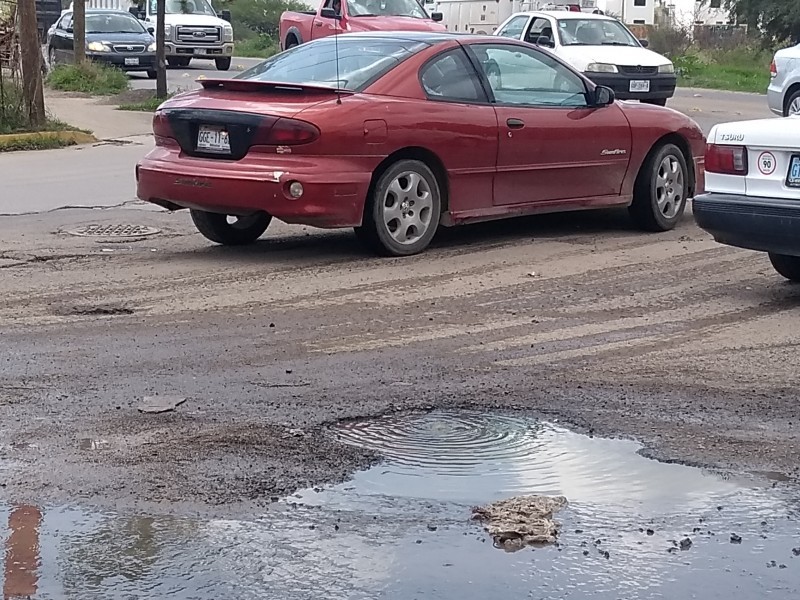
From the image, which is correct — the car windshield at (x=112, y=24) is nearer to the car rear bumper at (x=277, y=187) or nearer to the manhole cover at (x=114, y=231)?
the manhole cover at (x=114, y=231)

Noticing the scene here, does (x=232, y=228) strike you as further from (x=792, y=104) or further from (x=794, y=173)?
(x=792, y=104)

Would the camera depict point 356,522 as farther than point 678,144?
No

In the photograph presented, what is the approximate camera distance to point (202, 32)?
31719mm

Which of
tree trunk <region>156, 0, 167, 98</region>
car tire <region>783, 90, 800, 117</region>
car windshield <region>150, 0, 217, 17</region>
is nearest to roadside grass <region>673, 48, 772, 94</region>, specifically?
car windshield <region>150, 0, 217, 17</region>

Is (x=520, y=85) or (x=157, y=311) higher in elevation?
(x=520, y=85)

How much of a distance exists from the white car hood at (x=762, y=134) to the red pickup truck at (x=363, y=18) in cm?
1304

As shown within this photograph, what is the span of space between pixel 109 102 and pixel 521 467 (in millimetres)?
17815

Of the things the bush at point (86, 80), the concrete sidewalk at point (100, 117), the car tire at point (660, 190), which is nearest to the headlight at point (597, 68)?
the concrete sidewalk at point (100, 117)

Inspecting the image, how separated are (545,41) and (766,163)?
45.9 ft

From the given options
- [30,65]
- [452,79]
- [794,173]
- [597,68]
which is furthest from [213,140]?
[597,68]

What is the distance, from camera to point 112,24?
29.4 meters

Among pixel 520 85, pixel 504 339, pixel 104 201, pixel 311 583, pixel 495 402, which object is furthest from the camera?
pixel 104 201

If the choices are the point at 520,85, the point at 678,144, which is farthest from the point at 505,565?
the point at 678,144

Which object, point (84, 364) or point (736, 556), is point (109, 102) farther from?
point (736, 556)
